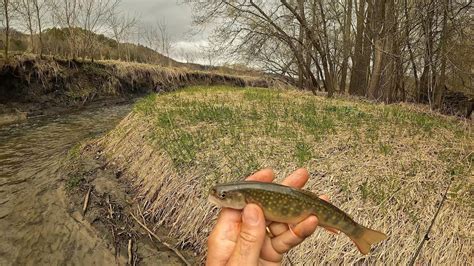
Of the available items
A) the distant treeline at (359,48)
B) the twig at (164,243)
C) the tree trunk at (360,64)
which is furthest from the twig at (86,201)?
the tree trunk at (360,64)

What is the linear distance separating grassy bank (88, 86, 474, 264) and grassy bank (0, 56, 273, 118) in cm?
803

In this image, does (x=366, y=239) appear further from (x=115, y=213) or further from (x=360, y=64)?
(x=360, y=64)

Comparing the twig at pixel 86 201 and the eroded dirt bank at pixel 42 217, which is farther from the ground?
the twig at pixel 86 201

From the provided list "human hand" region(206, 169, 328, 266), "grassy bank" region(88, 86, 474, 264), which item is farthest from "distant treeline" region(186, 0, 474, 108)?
"human hand" region(206, 169, 328, 266)

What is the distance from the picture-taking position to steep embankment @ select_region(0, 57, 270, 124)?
13.0m

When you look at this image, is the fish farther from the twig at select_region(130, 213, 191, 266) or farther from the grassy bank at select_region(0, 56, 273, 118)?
the grassy bank at select_region(0, 56, 273, 118)

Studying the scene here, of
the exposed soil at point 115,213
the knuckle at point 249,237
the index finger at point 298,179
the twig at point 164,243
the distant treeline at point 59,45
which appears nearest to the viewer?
the knuckle at point 249,237

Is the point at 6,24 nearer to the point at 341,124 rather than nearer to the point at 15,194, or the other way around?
the point at 15,194

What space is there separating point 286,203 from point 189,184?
10.4ft

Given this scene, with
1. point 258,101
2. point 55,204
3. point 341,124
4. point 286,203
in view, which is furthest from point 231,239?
point 258,101

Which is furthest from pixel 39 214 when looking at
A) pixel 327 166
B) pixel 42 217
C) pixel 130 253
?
pixel 327 166

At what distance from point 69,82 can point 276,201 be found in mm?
15664

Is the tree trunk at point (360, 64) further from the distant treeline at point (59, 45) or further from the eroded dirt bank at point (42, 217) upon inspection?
the distant treeline at point (59, 45)

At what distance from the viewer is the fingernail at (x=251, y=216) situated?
146 centimetres
